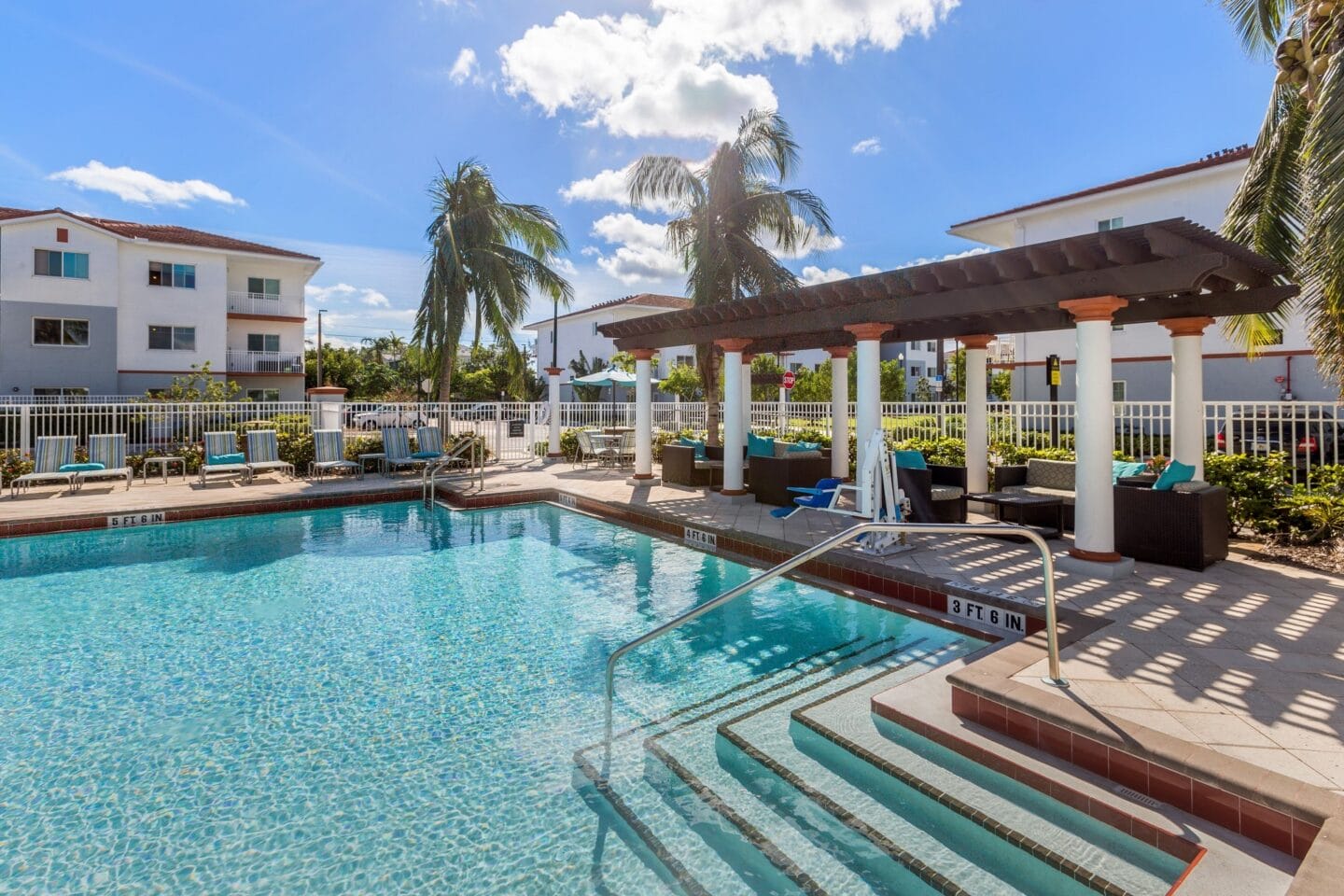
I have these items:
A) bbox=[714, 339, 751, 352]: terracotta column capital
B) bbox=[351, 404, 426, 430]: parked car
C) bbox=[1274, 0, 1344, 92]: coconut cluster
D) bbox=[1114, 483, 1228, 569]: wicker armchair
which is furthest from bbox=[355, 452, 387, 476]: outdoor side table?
bbox=[1274, 0, 1344, 92]: coconut cluster

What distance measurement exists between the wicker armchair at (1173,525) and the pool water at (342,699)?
8.90 feet

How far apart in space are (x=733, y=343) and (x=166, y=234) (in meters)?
27.8

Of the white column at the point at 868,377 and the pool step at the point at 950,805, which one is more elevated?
the white column at the point at 868,377

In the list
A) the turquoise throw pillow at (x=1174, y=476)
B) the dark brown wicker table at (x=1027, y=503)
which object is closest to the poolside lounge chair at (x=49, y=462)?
the dark brown wicker table at (x=1027, y=503)

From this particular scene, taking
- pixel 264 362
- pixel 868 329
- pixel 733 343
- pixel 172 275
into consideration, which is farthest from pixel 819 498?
pixel 172 275

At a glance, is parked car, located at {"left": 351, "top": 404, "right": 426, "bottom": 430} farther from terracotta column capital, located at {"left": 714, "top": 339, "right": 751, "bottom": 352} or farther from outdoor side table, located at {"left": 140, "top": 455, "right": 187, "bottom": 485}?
terracotta column capital, located at {"left": 714, "top": 339, "right": 751, "bottom": 352}

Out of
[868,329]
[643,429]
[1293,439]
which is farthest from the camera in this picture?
[643,429]

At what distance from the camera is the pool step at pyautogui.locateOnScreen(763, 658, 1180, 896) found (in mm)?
2562

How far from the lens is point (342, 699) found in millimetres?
4250

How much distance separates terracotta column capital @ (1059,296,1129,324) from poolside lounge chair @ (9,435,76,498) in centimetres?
1481

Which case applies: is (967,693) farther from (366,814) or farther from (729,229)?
(729,229)

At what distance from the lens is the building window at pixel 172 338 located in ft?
82.6

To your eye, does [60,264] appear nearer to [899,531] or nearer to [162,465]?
[162,465]

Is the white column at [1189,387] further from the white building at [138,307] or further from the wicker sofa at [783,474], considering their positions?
the white building at [138,307]
